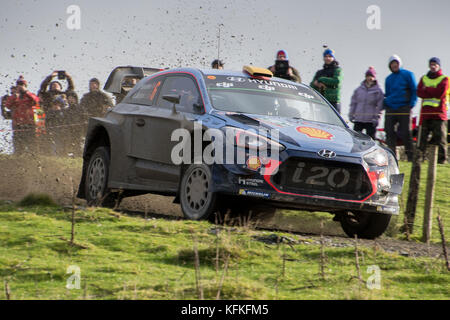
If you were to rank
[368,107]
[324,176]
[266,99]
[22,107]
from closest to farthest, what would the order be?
[324,176] → [266,99] → [368,107] → [22,107]

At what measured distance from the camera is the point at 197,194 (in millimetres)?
8828

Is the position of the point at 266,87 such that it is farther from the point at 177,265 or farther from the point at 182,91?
the point at 177,265

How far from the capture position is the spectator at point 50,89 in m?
17.3

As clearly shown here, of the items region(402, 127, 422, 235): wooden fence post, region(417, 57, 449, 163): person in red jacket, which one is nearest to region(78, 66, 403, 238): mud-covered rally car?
region(402, 127, 422, 235): wooden fence post

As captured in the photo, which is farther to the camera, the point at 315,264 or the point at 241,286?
the point at 315,264

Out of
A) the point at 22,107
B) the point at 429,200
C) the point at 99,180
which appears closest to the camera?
the point at 429,200

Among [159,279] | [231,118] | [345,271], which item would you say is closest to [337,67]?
[231,118]

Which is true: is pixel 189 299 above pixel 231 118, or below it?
below

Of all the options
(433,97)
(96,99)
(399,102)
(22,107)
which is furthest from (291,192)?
(22,107)

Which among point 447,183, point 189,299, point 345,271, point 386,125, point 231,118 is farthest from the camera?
point 447,183

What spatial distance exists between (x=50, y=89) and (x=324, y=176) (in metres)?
10.1
